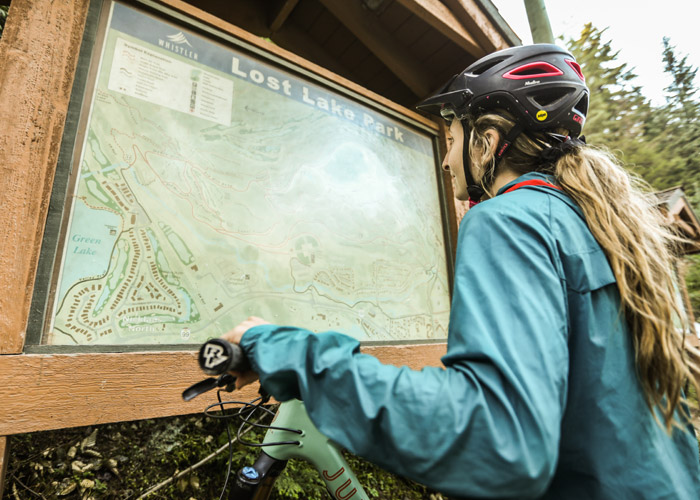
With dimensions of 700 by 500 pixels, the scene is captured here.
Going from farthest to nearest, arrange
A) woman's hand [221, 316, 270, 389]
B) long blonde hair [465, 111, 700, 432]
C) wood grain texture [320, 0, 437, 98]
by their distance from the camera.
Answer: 1. wood grain texture [320, 0, 437, 98]
2. woman's hand [221, 316, 270, 389]
3. long blonde hair [465, 111, 700, 432]

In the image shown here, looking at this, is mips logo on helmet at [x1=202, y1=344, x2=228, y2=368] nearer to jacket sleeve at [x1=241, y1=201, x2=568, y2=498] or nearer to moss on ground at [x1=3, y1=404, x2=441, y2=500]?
jacket sleeve at [x1=241, y1=201, x2=568, y2=498]

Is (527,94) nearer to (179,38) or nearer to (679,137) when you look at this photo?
(179,38)

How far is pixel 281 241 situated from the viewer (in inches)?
94.7

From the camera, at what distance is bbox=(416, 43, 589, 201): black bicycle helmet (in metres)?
1.60

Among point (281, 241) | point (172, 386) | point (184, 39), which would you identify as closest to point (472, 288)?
point (172, 386)

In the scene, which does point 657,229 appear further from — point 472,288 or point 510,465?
point 510,465

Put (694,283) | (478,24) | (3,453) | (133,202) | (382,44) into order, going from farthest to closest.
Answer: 1. (694,283)
2. (382,44)
3. (478,24)
4. (133,202)
5. (3,453)

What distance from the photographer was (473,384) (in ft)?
2.43

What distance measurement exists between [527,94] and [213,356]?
1.66 m

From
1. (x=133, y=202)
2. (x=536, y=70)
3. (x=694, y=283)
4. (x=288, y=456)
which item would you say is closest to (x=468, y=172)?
(x=536, y=70)

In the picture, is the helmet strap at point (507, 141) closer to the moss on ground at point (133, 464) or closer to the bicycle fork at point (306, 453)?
the bicycle fork at point (306, 453)

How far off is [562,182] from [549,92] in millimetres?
722

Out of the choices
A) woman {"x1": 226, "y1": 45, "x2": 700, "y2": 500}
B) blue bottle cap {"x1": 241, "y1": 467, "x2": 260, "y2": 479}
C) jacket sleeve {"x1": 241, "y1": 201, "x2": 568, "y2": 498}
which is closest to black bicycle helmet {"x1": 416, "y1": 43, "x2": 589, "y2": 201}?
woman {"x1": 226, "y1": 45, "x2": 700, "y2": 500}

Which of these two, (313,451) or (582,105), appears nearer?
(313,451)
